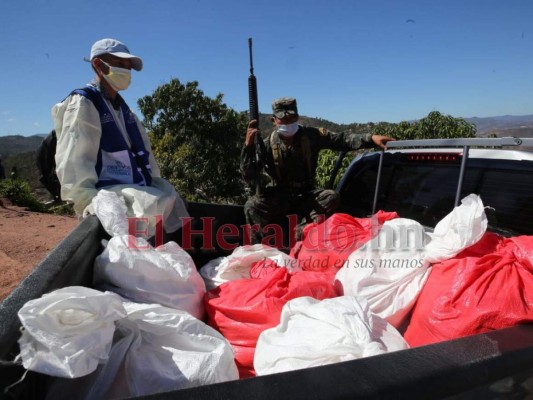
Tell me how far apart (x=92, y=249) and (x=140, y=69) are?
1.61 metres

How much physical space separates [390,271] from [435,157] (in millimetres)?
845

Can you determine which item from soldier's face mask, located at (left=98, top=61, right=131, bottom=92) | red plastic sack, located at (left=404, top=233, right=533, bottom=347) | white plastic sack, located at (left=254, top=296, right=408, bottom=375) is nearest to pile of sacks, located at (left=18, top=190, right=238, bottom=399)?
white plastic sack, located at (left=254, top=296, right=408, bottom=375)

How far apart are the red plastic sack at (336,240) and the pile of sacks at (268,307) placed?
0.02 meters

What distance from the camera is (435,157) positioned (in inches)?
88.3

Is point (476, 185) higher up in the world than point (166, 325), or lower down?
higher up

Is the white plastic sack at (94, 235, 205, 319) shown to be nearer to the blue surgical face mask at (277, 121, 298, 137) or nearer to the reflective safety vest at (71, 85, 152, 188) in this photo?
the reflective safety vest at (71, 85, 152, 188)

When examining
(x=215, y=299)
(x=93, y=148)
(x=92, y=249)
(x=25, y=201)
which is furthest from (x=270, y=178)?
(x=25, y=201)

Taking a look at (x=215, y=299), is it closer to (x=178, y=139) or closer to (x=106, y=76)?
(x=106, y=76)

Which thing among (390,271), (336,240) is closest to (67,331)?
(390,271)

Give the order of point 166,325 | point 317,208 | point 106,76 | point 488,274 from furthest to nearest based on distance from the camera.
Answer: point 317,208, point 106,76, point 488,274, point 166,325

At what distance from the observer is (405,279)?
1684 millimetres

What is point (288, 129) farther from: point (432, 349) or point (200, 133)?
point (200, 133)

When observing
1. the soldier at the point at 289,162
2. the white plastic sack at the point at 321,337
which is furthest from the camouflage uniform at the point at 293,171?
the white plastic sack at the point at 321,337

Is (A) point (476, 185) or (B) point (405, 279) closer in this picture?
(B) point (405, 279)
